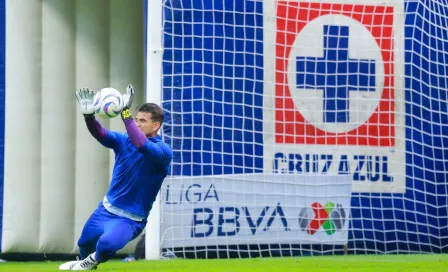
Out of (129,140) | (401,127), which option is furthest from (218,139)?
(129,140)

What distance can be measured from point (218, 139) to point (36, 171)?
6.07ft

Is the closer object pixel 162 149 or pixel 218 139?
pixel 162 149

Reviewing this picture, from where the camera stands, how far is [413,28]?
10.9 m

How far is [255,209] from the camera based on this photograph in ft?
34.2

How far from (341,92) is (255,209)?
1511mm

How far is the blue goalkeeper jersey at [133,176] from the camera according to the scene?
7.50 meters

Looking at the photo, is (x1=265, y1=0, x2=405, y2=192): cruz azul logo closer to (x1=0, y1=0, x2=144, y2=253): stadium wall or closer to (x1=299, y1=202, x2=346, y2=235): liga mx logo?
(x1=299, y1=202, x2=346, y2=235): liga mx logo

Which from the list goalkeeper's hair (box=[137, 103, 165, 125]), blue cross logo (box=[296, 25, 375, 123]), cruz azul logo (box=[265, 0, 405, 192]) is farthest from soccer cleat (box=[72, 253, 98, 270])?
blue cross logo (box=[296, 25, 375, 123])

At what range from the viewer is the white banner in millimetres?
10203

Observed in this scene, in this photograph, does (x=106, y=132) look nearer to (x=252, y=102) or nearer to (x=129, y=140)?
(x=129, y=140)

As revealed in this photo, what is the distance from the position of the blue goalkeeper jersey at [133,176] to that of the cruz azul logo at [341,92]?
3.19m

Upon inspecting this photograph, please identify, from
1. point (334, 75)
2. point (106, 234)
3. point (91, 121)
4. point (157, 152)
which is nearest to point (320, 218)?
point (334, 75)

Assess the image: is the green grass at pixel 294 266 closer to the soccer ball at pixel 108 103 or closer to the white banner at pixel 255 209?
the white banner at pixel 255 209

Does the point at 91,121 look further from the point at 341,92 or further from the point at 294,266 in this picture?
the point at 341,92
